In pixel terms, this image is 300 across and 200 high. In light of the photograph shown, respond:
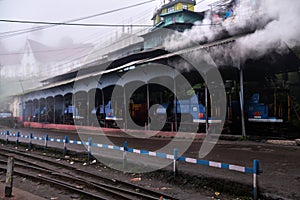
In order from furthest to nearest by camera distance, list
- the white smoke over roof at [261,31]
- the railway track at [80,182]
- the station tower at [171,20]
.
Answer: the station tower at [171,20], the white smoke over roof at [261,31], the railway track at [80,182]

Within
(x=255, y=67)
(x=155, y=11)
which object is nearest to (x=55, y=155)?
(x=255, y=67)

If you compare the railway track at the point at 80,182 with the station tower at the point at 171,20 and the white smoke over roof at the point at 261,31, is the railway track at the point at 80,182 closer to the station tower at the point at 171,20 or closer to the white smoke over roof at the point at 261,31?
the white smoke over roof at the point at 261,31

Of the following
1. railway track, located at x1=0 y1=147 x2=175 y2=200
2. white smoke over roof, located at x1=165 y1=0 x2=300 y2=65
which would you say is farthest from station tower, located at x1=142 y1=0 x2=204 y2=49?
railway track, located at x1=0 y1=147 x2=175 y2=200

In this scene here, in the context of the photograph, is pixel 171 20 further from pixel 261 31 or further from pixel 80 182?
pixel 80 182

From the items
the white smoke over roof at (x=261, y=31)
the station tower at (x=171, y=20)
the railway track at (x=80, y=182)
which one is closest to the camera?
the railway track at (x=80, y=182)

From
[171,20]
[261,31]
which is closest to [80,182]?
[261,31]

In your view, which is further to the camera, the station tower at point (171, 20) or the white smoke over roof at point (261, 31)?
the station tower at point (171, 20)

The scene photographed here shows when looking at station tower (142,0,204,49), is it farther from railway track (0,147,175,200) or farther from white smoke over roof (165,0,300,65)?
railway track (0,147,175,200)

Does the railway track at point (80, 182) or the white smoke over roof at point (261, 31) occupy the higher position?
the white smoke over roof at point (261, 31)

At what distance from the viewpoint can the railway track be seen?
6.41 m

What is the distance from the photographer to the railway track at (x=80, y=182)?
641 cm

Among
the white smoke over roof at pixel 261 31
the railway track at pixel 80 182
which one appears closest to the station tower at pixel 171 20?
the white smoke over roof at pixel 261 31

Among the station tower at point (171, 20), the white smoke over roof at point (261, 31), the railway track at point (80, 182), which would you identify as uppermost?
the station tower at point (171, 20)

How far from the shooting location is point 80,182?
7664mm
